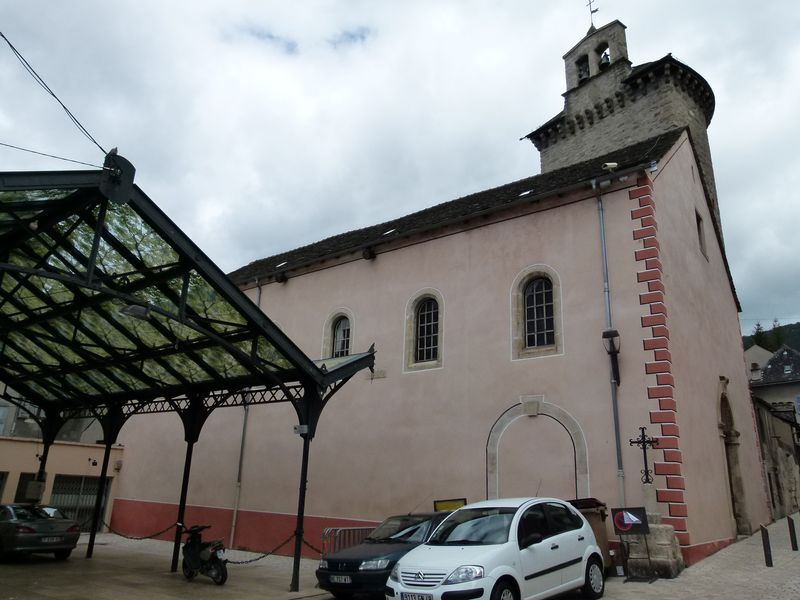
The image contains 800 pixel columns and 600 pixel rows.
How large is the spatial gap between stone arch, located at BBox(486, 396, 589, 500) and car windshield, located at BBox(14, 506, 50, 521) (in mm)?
9557

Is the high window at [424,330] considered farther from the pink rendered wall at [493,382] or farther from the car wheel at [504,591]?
the car wheel at [504,591]

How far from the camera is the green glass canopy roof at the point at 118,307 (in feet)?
29.0

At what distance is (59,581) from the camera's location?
10352mm

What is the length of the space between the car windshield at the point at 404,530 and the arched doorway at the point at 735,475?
28.6 ft

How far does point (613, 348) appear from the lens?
12.1 meters

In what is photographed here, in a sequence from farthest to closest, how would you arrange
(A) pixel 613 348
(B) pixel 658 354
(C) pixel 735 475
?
(C) pixel 735 475, (A) pixel 613 348, (B) pixel 658 354

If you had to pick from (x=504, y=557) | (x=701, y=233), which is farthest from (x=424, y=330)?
(x=504, y=557)

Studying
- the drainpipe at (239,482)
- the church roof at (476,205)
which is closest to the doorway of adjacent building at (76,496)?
the drainpipe at (239,482)

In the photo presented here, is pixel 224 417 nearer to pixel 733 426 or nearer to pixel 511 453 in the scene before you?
pixel 511 453

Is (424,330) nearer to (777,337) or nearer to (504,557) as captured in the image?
(504,557)

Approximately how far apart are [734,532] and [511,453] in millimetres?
6014

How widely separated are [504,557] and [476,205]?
1195 cm

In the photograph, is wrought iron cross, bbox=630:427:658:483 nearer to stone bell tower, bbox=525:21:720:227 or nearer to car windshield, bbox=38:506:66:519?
car windshield, bbox=38:506:66:519

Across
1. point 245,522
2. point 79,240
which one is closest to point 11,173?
point 79,240
